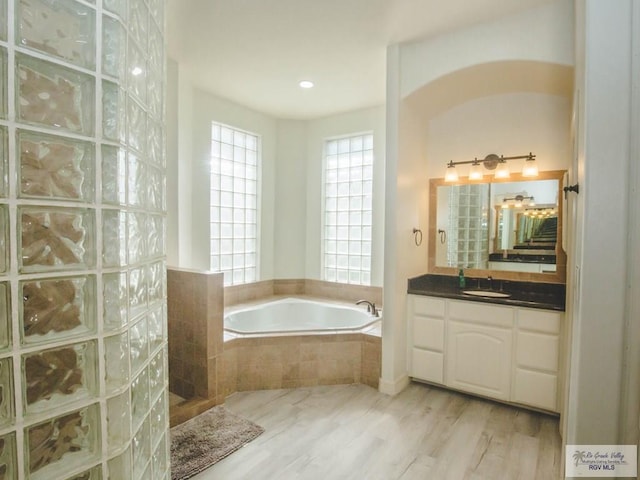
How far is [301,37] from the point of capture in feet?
8.67

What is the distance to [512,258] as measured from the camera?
314 centimetres

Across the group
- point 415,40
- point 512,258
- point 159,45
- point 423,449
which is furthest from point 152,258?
point 512,258

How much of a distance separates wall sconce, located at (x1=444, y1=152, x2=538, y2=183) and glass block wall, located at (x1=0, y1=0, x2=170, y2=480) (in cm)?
302

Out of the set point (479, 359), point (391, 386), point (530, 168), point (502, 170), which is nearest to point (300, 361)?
point (391, 386)

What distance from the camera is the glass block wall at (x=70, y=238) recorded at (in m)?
0.64

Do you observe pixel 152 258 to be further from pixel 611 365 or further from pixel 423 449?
pixel 423 449

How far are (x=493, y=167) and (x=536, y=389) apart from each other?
185cm

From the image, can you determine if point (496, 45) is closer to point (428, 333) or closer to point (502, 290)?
point (502, 290)

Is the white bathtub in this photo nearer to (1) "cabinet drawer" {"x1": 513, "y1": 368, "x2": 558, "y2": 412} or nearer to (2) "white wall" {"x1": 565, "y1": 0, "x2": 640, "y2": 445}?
(1) "cabinet drawer" {"x1": 513, "y1": 368, "x2": 558, "y2": 412}

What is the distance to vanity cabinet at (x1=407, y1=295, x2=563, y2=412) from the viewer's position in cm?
255

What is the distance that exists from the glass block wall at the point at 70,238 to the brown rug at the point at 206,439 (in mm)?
1356

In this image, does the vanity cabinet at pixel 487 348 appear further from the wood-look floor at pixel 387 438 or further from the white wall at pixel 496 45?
the white wall at pixel 496 45

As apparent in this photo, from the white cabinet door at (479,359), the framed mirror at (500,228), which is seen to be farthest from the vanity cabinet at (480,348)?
the framed mirror at (500,228)

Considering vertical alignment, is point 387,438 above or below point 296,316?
below
